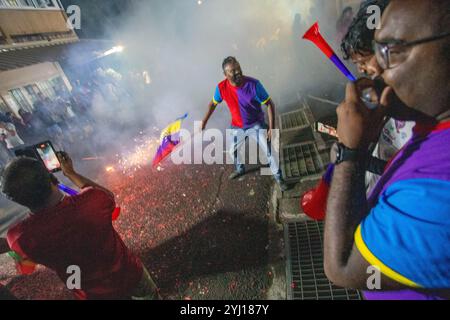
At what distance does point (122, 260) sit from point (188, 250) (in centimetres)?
197

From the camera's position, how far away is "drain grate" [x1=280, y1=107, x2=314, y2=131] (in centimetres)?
820

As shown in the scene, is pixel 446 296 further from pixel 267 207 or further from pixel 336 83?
pixel 336 83

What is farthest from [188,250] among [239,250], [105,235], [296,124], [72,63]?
[72,63]

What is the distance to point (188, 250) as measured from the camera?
457 centimetres

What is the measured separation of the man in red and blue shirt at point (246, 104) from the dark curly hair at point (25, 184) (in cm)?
364

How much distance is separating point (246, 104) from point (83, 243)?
421 centimetres

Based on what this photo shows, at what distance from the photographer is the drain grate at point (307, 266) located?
332 cm

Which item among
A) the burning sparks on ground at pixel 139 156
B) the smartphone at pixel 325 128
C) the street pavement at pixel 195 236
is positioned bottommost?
the street pavement at pixel 195 236

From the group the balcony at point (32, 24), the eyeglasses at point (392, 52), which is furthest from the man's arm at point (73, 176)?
the balcony at point (32, 24)

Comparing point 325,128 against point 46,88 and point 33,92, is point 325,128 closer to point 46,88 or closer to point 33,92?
point 33,92

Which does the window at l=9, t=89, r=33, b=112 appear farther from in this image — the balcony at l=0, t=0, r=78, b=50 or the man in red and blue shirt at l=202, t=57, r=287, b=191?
the man in red and blue shirt at l=202, t=57, r=287, b=191

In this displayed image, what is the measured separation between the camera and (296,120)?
8.73 meters

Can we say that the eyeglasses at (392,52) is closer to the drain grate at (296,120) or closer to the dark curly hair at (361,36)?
the dark curly hair at (361,36)

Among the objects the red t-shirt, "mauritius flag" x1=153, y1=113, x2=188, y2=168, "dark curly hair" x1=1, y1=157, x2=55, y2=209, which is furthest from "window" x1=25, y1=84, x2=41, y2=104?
the red t-shirt
